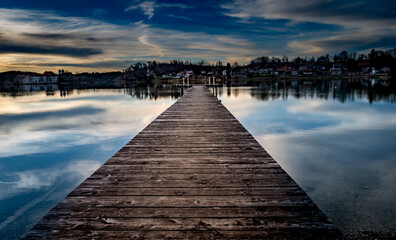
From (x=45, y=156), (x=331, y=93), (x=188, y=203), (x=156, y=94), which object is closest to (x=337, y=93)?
(x=331, y=93)

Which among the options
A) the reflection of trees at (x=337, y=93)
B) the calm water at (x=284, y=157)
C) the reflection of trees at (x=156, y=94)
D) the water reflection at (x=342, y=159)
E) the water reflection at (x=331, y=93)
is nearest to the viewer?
the water reflection at (x=342, y=159)

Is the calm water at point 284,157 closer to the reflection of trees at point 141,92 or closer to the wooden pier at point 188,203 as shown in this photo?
the wooden pier at point 188,203

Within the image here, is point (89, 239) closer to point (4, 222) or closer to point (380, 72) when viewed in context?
point (4, 222)

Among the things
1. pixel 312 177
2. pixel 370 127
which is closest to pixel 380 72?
pixel 370 127

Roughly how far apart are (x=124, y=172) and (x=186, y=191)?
5.10ft

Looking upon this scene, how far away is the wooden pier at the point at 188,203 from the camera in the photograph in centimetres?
280

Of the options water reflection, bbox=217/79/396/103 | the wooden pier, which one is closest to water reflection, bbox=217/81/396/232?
the wooden pier

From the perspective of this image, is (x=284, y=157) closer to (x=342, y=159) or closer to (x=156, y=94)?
(x=342, y=159)

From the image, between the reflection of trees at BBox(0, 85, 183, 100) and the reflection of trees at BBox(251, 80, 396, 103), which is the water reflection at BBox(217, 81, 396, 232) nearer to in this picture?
the reflection of trees at BBox(251, 80, 396, 103)

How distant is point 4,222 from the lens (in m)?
5.88

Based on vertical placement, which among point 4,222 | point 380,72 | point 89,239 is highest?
point 380,72

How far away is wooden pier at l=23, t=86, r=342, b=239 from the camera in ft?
9.18

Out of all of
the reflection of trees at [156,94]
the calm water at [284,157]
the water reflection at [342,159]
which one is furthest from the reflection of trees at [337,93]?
the water reflection at [342,159]

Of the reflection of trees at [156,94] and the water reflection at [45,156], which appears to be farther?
the reflection of trees at [156,94]
